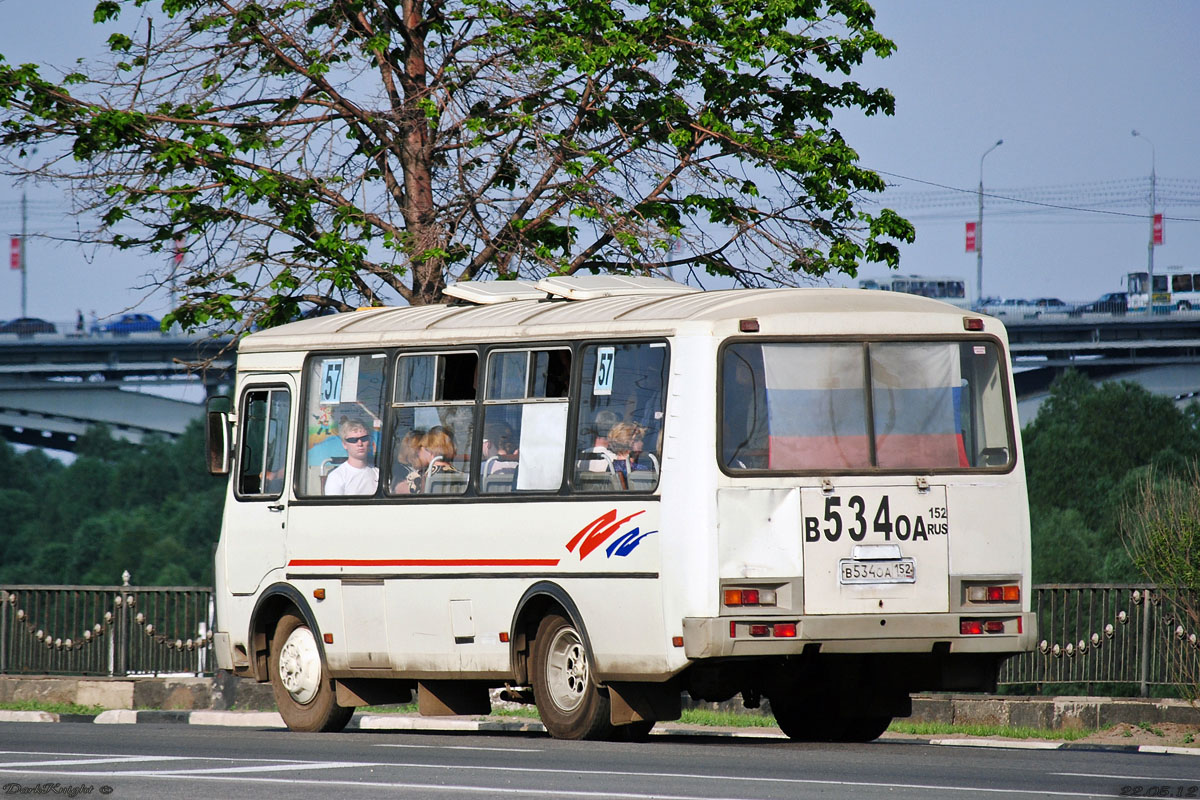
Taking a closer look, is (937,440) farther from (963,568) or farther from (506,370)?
(506,370)

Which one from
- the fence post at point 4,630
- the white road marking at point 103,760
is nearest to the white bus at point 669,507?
the white road marking at point 103,760

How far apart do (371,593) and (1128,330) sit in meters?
95.1

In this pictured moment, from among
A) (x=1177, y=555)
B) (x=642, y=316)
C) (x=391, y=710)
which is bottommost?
(x=391, y=710)

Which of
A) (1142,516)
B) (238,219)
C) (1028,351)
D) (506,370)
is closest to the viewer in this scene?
(506,370)

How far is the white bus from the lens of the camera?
12.5 m

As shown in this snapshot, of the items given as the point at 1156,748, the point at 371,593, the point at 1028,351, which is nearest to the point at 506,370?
the point at 371,593

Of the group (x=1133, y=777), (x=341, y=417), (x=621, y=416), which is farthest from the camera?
(x=341, y=417)

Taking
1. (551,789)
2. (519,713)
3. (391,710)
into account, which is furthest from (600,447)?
(391,710)

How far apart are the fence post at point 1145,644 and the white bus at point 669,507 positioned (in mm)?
4814

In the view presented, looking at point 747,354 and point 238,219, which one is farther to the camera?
point 238,219

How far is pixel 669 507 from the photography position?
12.6 metres

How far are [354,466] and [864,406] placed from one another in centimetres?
428

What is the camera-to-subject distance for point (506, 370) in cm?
1415

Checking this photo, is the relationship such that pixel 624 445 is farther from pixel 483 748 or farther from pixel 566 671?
pixel 483 748
